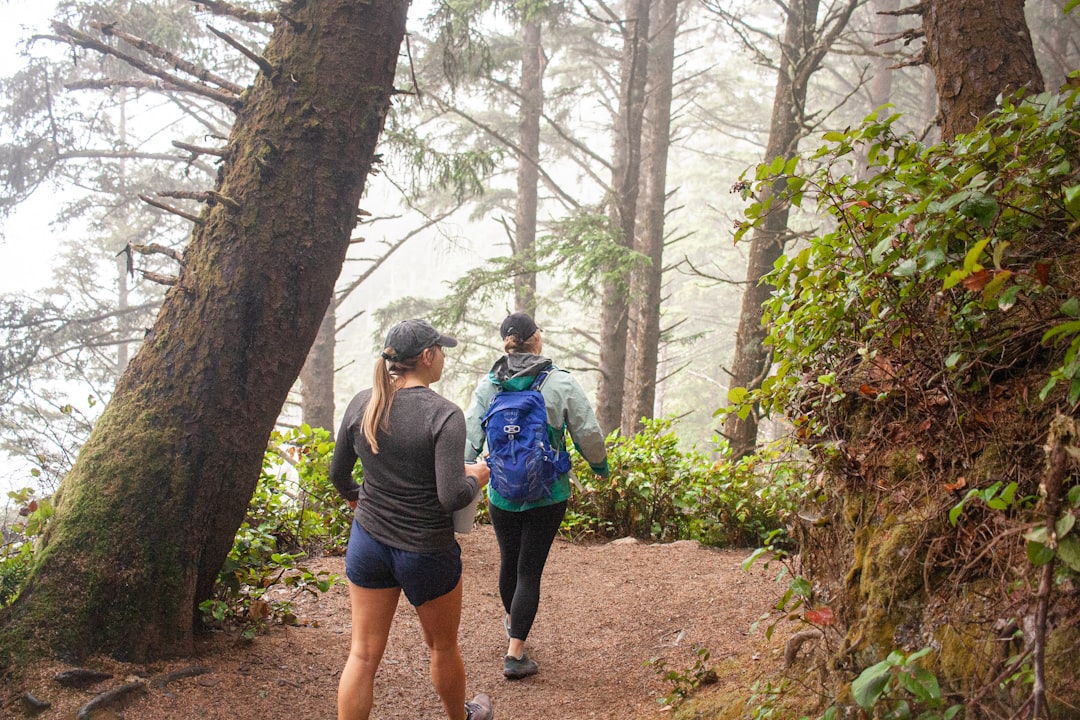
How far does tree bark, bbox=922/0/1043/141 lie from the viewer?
407 cm

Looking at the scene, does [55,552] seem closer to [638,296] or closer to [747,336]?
[747,336]

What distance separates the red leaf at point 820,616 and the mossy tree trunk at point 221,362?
117 inches

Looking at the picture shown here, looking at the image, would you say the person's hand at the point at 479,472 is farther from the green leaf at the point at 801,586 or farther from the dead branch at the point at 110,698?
the dead branch at the point at 110,698

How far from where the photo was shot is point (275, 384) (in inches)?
160

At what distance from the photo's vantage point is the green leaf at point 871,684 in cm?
174

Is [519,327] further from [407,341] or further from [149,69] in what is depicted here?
[149,69]

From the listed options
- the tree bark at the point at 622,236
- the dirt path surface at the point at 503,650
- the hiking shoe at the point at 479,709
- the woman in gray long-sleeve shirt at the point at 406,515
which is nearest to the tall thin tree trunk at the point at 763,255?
the dirt path surface at the point at 503,650

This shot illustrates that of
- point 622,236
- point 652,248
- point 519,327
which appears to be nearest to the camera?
point 519,327

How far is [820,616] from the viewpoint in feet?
8.15

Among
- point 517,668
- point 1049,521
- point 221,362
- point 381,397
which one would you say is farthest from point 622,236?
point 1049,521

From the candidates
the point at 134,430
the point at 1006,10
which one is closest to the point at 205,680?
the point at 134,430

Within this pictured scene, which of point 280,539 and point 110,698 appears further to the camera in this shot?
→ point 280,539

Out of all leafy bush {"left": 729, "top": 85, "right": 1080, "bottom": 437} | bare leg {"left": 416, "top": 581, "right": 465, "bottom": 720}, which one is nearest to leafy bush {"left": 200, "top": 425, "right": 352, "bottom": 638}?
bare leg {"left": 416, "top": 581, "right": 465, "bottom": 720}

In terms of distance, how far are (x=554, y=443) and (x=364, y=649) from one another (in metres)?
1.71
